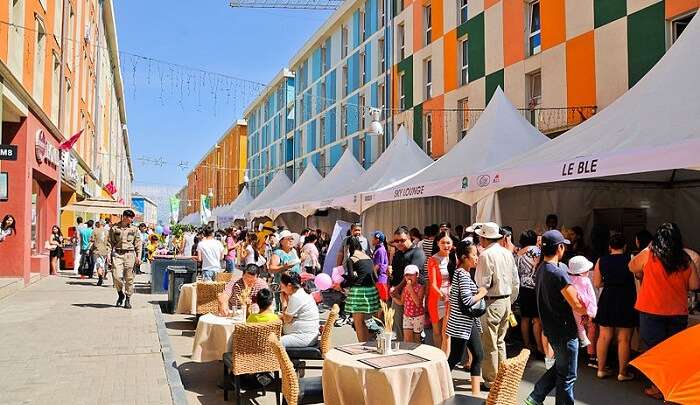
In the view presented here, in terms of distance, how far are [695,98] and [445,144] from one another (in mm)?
13028

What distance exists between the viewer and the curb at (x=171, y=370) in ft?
18.9

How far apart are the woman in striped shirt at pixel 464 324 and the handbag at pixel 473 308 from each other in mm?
60

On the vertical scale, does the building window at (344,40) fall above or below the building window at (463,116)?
above

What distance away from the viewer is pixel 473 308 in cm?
590

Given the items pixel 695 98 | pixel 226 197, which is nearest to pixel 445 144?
pixel 695 98

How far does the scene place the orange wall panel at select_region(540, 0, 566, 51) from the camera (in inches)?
576

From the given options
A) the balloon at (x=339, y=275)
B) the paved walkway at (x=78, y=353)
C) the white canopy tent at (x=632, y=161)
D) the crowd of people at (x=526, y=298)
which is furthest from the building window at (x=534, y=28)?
the paved walkway at (x=78, y=353)

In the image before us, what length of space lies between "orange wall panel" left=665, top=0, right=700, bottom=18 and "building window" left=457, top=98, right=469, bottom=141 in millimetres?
7751

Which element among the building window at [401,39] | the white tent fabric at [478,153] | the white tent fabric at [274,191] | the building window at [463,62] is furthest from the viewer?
the white tent fabric at [274,191]

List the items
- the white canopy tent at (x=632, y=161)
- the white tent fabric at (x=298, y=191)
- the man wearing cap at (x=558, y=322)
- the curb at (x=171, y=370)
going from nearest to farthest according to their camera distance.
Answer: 1. the man wearing cap at (x=558, y=322)
2. the curb at (x=171, y=370)
3. the white canopy tent at (x=632, y=161)
4. the white tent fabric at (x=298, y=191)

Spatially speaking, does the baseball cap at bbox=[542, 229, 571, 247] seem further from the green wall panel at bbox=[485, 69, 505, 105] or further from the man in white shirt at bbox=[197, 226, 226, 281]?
the green wall panel at bbox=[485, 69, 505, 105]

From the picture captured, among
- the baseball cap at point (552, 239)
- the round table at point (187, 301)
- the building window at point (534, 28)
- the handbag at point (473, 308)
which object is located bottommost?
the round table at point (187, 301)

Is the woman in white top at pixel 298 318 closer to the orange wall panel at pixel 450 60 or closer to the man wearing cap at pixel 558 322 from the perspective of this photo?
the man wearing cap at pixel 558 322

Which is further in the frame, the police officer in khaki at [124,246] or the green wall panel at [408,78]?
the green wall panel at [408,78]
